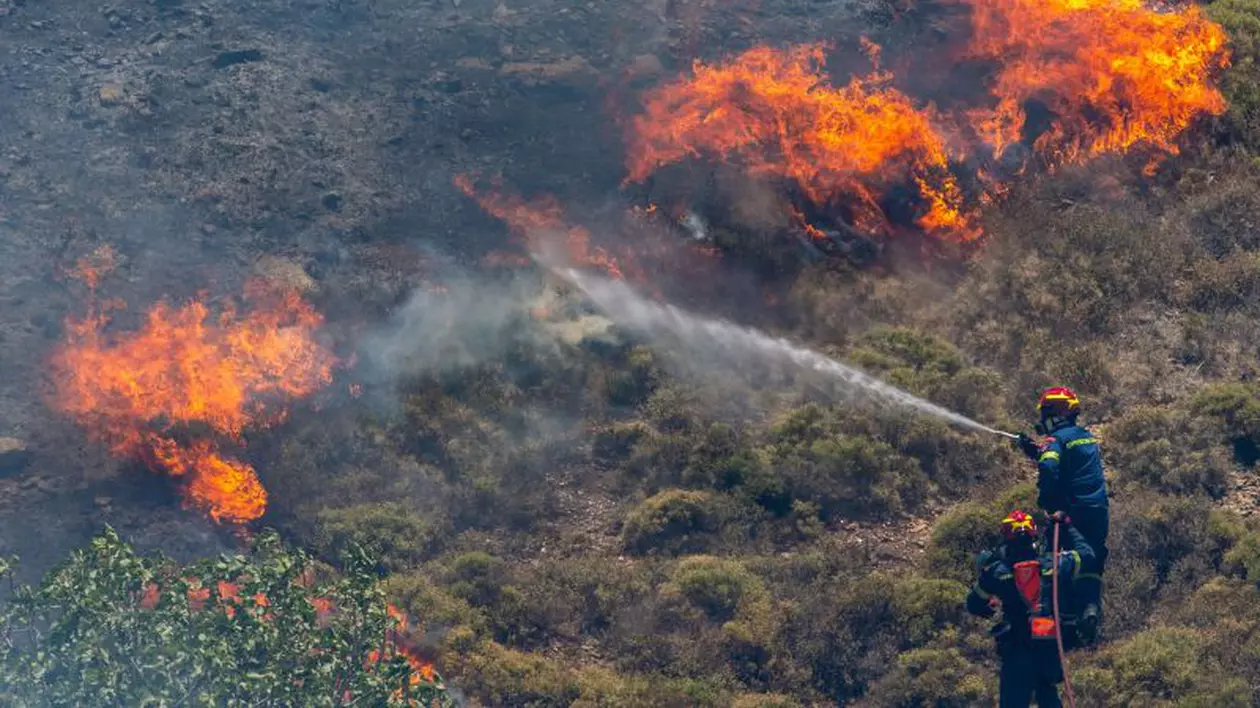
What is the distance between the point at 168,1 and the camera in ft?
111

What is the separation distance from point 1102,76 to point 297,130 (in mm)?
17690

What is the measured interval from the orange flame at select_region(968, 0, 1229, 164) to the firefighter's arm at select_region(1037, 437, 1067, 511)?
49.6 feet

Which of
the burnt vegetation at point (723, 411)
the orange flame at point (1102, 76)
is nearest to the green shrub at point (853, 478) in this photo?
the burnt vegetation at point (723, 411)

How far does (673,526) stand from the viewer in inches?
865

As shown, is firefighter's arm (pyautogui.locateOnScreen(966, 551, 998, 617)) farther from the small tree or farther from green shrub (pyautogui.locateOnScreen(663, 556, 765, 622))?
the small tree

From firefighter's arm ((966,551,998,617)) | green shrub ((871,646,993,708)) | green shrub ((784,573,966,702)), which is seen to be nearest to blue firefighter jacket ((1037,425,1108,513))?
firefighter's arm ((966,551,998,617))

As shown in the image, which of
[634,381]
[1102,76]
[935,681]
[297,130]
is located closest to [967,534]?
[935,681]

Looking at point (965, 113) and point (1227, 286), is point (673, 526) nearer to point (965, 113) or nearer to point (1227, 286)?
point (1227, 286)

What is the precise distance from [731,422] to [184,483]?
9.41 meters

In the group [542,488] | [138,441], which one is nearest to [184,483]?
[138,441]

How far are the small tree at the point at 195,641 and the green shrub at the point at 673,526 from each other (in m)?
5.07

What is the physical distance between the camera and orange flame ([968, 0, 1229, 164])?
29.0 m

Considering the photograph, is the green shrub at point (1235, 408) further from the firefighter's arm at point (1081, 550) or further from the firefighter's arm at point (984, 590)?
the firefighter's arm at point (984, 590)

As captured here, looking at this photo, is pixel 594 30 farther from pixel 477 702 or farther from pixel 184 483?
pixel 477 702
